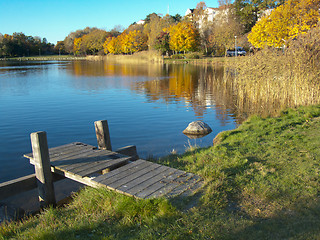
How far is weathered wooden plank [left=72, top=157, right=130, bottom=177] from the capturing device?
5.63 m

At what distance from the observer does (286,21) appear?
35.1 meters

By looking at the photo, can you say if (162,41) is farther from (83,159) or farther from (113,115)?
(83,159)

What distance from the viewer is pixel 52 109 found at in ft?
53.9

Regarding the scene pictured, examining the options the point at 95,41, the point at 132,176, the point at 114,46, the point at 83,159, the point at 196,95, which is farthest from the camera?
the point at 95,41

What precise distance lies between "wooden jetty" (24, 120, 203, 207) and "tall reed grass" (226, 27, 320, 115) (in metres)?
9.09

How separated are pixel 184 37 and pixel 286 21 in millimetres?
29749

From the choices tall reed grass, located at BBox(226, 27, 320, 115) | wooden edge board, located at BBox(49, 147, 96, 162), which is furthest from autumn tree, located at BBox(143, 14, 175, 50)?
wooden edge board, located at BBox(49, 147, 96, 162)

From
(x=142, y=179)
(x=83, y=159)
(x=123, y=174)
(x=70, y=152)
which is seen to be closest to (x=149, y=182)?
(x=142, y=179)

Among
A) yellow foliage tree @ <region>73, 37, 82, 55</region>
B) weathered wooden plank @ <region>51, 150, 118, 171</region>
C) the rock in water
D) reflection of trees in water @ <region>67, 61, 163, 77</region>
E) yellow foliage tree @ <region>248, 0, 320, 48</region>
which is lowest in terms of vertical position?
the rock in water

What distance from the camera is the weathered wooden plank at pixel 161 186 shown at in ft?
15.1

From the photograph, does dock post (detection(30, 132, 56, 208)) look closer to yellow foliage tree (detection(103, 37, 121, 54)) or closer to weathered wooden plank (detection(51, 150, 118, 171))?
weathered wooden plank (detection(51, 150, 118, 171))

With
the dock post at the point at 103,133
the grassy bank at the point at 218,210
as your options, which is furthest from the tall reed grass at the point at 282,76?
the dock post at the point at 103,133

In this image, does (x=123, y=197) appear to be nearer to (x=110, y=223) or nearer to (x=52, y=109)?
(x=110, y=223)

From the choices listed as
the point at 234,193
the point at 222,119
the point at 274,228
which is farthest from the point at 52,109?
the point at 274,228
